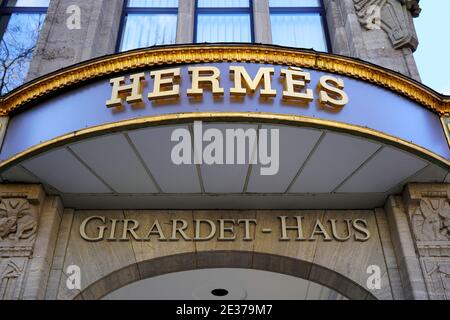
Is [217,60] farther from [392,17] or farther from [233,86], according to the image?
[392,17]

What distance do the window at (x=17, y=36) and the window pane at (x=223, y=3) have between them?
134 inches

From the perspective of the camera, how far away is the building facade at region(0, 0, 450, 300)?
5238 millimetres

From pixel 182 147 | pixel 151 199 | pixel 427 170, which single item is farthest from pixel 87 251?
pixel 427 170

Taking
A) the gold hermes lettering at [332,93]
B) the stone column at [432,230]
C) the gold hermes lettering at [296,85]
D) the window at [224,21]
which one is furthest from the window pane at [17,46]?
the stone column at [432,230]

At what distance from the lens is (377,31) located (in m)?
7.95

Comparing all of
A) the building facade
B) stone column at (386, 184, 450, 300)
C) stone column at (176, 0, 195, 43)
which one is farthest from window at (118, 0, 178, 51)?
stone column at (386, 184, 450, 300)

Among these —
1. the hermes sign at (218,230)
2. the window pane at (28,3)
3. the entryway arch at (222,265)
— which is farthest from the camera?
the window pane at (28,3)

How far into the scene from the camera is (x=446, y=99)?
6027mm

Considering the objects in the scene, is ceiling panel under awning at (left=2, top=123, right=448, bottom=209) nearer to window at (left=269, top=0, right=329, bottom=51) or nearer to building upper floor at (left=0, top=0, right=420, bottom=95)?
building upper floor at (left=0, top=0, right=420, bottom=95)

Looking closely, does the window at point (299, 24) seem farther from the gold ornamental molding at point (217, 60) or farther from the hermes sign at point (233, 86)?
the hermes sign at point (233, 86)

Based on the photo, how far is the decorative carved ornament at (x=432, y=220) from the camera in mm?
5703

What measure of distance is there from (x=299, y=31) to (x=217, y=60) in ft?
13.0

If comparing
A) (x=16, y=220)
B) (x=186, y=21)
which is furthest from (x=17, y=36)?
(x=16, y=220)

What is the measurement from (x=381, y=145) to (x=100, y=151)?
3527 millimetres
